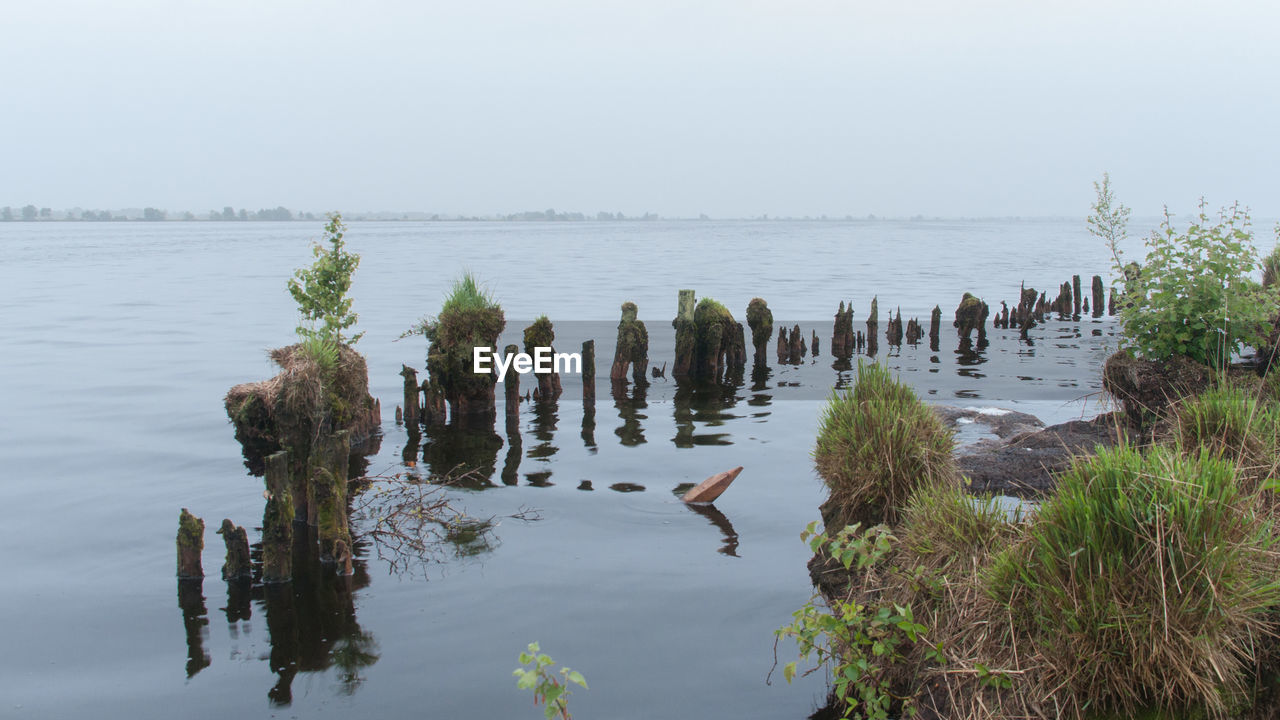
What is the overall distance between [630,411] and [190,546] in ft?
33.1

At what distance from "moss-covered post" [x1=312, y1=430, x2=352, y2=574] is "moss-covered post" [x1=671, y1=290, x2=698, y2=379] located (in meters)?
12.0

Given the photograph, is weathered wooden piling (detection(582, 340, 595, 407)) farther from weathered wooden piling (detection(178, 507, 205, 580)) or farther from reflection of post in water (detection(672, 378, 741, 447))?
weathered wooden piling (detection(178, 507, 205, 580))

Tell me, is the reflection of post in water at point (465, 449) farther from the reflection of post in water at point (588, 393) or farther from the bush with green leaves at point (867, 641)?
the bush with green leaves at point (867, 641)

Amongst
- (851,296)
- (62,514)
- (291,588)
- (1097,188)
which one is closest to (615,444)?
(291,588)

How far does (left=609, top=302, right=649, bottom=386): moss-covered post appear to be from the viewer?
20.4 meters

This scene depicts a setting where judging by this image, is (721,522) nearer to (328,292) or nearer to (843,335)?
(328,292)

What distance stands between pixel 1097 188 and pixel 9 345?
3493 centimetres

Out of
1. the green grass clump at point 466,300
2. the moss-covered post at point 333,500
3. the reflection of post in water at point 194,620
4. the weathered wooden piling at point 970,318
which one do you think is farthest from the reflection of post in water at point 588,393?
the weathered wooden piling at point 970,318

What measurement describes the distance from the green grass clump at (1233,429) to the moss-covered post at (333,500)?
838 cm

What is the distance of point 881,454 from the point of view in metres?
8.45

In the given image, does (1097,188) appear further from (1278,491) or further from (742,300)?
(742,300)

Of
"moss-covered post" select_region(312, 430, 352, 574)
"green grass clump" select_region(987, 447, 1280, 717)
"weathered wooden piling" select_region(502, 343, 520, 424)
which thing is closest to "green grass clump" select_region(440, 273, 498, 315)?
"weathered wooden piling" select_region(502, 343, 520, 424)

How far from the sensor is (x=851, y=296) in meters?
50.2

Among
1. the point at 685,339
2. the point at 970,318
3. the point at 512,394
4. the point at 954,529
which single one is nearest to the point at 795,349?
the point at 685,339
